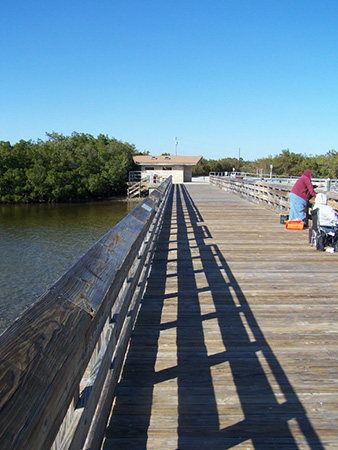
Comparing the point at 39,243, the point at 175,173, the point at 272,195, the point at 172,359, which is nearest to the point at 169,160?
the point at 175,173

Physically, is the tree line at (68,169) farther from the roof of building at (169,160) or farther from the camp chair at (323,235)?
the camp chair at (323,235)

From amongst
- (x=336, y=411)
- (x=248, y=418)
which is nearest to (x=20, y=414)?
(x=248, y=418)

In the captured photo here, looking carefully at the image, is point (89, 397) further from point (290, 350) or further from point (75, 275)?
point (290, 350)

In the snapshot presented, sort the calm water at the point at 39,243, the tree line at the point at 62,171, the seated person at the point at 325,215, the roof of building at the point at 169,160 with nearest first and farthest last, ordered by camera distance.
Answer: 1. the seated person at the point at 325,215
2. the calm water at the point at 39,243
3. the tree line at the point at 62,171
4. the roof of building at the point at 169,160

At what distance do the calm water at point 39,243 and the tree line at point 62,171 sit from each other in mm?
5399

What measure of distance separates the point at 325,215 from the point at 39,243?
2457 cm

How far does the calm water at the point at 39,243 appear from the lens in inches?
699

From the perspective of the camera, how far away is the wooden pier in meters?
1.13

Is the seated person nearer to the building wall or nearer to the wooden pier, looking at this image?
the wooden pier

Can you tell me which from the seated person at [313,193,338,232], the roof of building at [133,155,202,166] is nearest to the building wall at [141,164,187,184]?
the roof of building at [133,155,202,166]

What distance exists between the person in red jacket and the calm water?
6.59 meters

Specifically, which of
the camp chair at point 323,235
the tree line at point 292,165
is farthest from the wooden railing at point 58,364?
the tree line at point 292,165

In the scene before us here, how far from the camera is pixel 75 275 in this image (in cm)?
170

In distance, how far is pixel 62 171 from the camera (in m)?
59.2
